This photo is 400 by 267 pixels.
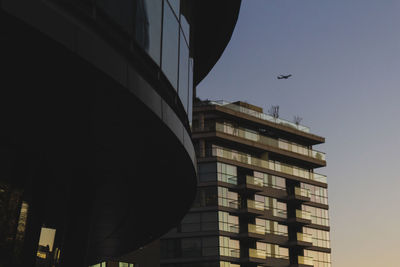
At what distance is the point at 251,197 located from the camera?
253 feet

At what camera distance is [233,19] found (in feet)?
57.6

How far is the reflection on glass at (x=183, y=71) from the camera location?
12281 mm

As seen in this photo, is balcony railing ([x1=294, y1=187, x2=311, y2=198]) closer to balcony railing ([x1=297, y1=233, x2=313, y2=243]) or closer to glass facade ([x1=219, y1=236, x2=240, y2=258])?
balcony railing ([x1=297, y1=233, x2=313, y2=243])

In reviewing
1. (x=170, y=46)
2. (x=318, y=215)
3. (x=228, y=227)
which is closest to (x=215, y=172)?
(x=228, y=227)

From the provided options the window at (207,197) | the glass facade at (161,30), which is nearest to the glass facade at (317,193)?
the window at (207,197)

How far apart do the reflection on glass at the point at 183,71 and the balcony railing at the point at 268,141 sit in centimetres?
6408

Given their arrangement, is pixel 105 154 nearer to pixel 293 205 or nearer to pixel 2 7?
pixel 2 7

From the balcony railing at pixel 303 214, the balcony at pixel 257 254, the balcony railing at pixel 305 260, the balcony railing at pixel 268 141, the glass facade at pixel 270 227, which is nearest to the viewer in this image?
the balcony at pixel 257 254

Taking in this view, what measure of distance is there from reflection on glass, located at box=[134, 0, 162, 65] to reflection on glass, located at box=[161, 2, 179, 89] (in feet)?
1.23

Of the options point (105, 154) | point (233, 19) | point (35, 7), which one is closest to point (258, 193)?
point (233, 19)

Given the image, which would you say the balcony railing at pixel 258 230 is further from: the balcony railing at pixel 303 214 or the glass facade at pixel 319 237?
the glass facade at pixel 319 237

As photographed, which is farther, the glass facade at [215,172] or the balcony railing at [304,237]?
the balcony railing at [304,237]

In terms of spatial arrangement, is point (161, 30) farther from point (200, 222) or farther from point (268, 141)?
point (268, 141)

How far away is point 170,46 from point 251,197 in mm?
66916
